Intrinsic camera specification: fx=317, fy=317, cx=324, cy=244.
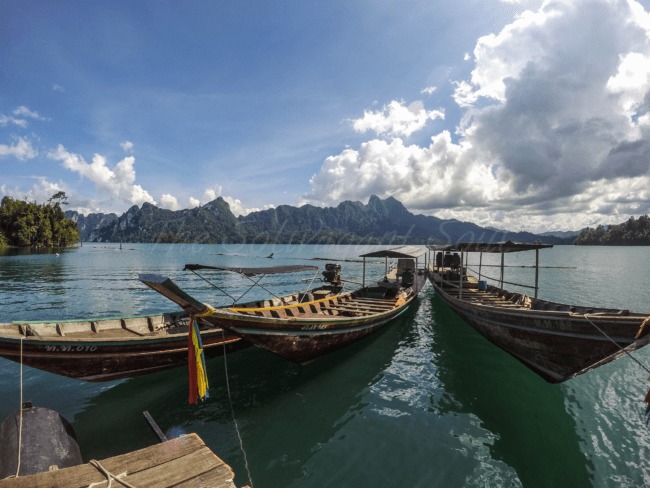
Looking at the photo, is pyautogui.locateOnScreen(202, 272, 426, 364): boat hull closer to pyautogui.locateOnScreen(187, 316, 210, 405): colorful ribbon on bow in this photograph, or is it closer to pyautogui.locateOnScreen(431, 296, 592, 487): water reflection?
pyautogui.locateOnScreen(187, 316, 210, 405): colorful ribbon on bow

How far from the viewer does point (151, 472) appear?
322cm

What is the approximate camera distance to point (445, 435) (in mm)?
7633

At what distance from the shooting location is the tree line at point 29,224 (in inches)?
3236

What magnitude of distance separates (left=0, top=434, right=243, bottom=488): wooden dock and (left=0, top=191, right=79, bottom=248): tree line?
10746 centimetres

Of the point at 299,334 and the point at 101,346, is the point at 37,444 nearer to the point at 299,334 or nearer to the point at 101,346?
the point at 101,346

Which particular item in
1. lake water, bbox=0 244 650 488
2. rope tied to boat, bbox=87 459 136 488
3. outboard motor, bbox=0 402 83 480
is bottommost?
lake water, bbox=0 244 650 488

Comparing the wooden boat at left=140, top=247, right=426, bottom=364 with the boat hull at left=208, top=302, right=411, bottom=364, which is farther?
the boat hull at left=208, top=302, right=411, bottom=364

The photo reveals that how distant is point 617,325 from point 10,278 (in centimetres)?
4761

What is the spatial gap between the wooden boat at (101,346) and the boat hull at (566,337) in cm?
857

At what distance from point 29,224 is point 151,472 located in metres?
112

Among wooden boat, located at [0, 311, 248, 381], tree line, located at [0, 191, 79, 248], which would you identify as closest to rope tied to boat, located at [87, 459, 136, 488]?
wooden boat, located at [0, 311, 248, 381]

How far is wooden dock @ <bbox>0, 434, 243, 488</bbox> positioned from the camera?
2.98 metres

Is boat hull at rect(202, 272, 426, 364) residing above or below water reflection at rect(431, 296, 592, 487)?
above

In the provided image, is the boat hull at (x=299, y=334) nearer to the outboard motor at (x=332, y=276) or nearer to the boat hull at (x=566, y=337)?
the boat hull at (x=566, y=337)
